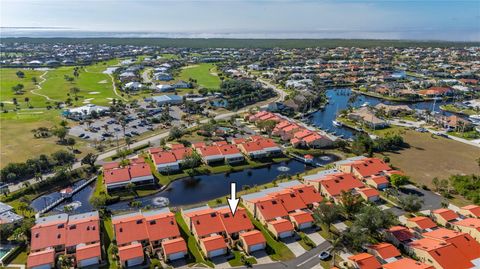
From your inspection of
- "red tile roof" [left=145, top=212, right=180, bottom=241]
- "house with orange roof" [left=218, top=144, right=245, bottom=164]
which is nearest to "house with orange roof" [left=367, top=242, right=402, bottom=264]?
"red tile roof" [left=145, top=212, right=180, bottom=241]

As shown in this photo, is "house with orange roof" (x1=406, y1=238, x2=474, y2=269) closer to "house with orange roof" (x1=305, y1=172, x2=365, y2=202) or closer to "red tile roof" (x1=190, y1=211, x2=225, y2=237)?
"house with orange roof" (x1=305, y1=172, x2=365, y2=202)

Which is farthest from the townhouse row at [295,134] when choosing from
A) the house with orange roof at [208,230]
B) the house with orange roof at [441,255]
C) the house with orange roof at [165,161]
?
the house with orange roof at [441,255]

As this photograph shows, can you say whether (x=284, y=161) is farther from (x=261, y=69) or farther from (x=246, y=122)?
(x=261, y=69)

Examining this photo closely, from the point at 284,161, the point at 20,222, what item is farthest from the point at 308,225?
the point at 20,222

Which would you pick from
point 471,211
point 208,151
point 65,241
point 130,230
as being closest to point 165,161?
point 208,151

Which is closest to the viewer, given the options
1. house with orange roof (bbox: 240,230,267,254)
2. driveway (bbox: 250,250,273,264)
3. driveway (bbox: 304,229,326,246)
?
driveway (bbox: 250,250,273,264)

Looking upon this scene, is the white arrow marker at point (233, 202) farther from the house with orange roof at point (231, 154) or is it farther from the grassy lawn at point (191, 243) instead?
the house with orange roof at point (231, 154)

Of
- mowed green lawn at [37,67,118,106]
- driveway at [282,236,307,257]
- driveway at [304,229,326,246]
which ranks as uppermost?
mowed green lawn at [37,67,118,106]

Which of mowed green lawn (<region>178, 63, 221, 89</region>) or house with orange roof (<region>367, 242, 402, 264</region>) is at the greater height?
mowed green lawn (<region>178, 63, 221, 89</region>)
